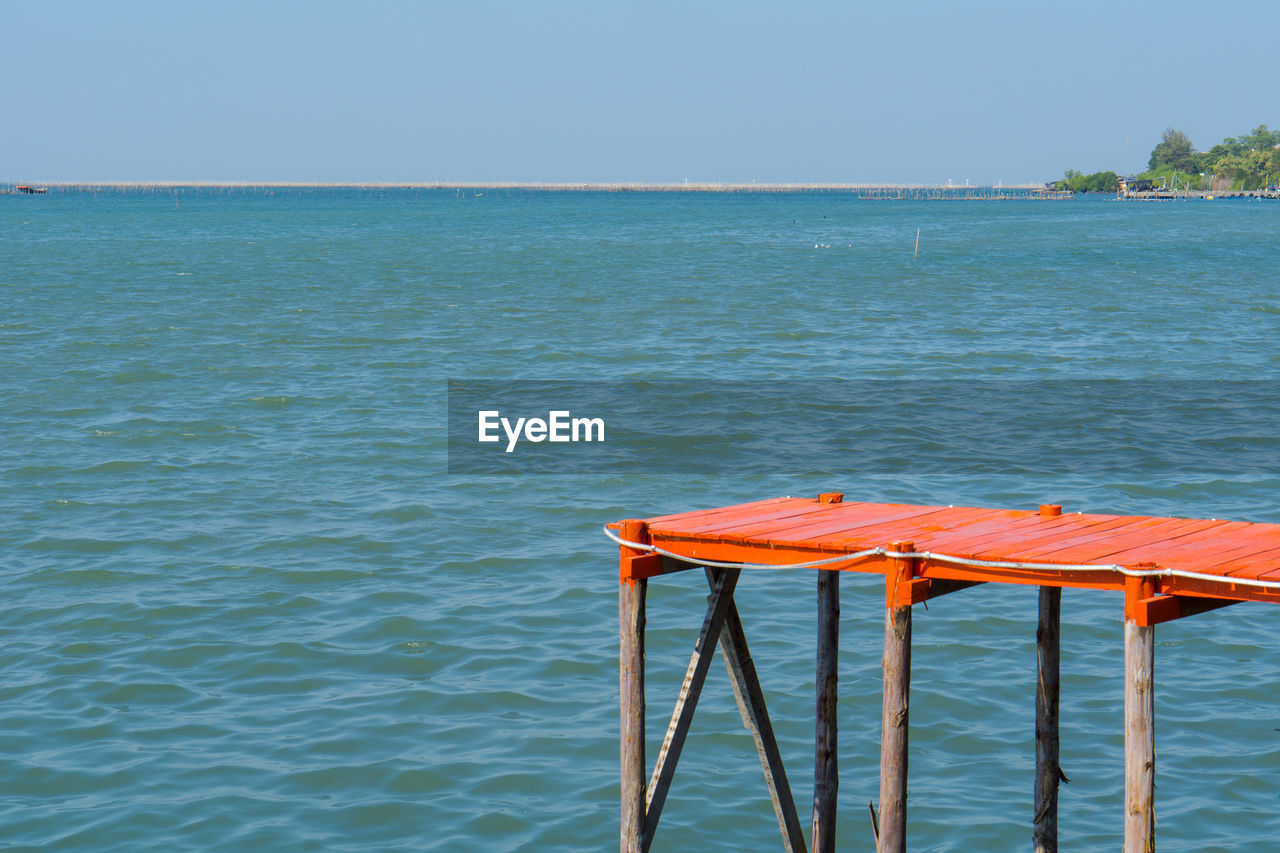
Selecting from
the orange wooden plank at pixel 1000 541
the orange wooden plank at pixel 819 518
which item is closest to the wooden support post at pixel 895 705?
the orange wooden plank at pixel 1000 541

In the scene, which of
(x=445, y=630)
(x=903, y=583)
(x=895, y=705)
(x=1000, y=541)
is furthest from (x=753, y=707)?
(x=445, y=630)

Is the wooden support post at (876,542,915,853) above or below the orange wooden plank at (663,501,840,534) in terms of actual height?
below

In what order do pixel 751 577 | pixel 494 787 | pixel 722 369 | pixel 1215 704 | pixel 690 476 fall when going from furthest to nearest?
1. pixel 722 369
2. pixel 690 476
3. pixel 751 577
4. pixel 1215 704
5. pixel 494 787

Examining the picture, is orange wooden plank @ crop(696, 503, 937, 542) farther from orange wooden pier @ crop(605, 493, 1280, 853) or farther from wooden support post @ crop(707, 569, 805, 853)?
wooden support post @ crop(707, 569, 805, 853)

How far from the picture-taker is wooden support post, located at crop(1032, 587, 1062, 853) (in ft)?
28.6

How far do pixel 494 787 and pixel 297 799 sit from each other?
1474 mm

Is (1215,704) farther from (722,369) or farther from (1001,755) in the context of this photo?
(722,369)

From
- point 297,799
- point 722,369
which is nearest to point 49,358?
point 722,369

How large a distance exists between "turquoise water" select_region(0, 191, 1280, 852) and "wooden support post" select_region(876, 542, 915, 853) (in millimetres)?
2371

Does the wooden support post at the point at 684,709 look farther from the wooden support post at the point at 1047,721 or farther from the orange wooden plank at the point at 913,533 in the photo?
the wooden support post at the point at 1047,721

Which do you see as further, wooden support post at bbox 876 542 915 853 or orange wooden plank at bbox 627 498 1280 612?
wooden support post at bbox 876 542 915 853

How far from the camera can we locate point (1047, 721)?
876 cm

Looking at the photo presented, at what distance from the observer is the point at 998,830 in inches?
383

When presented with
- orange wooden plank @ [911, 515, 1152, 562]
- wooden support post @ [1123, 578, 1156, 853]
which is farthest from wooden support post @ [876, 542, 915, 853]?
wooden support post @ [1123, 578, 1156, 853]
